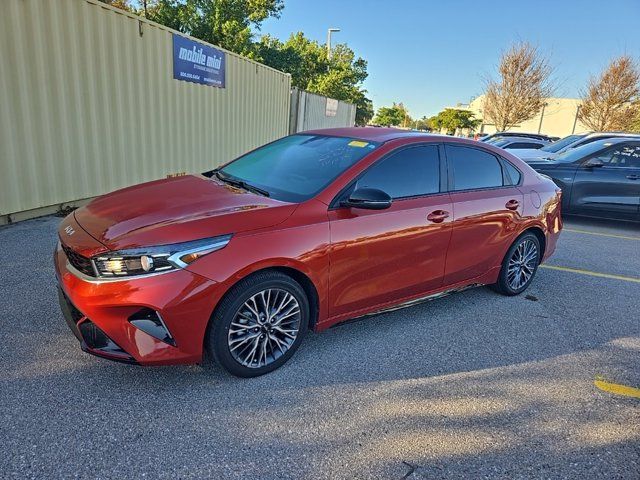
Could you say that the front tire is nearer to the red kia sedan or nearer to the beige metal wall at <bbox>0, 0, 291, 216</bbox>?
the red kia sedan

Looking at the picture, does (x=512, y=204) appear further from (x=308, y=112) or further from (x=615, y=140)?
(x=308, y=112)

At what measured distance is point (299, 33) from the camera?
34.2 m

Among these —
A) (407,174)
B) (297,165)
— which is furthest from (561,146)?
(297,165)

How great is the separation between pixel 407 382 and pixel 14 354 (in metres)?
2.65

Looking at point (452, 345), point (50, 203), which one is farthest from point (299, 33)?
point (452, 345)

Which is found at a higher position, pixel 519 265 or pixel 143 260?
pixel 143 260

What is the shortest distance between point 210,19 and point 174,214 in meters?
23.6

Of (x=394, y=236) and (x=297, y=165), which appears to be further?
(x=297, y=165)

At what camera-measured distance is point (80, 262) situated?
8.80ft

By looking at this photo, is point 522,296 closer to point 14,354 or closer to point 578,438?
point 578,438

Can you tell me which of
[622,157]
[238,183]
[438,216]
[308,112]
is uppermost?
[308,112]

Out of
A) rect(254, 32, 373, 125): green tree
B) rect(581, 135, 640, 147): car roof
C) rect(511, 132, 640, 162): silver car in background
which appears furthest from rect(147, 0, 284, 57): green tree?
rect(581, 135, 640, 147): car roof

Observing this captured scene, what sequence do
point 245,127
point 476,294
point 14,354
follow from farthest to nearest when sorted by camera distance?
1. point 245,127
2. point 476,294
3. point 14,354

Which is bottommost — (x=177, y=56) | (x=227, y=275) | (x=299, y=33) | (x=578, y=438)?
(x=578, y=438)
